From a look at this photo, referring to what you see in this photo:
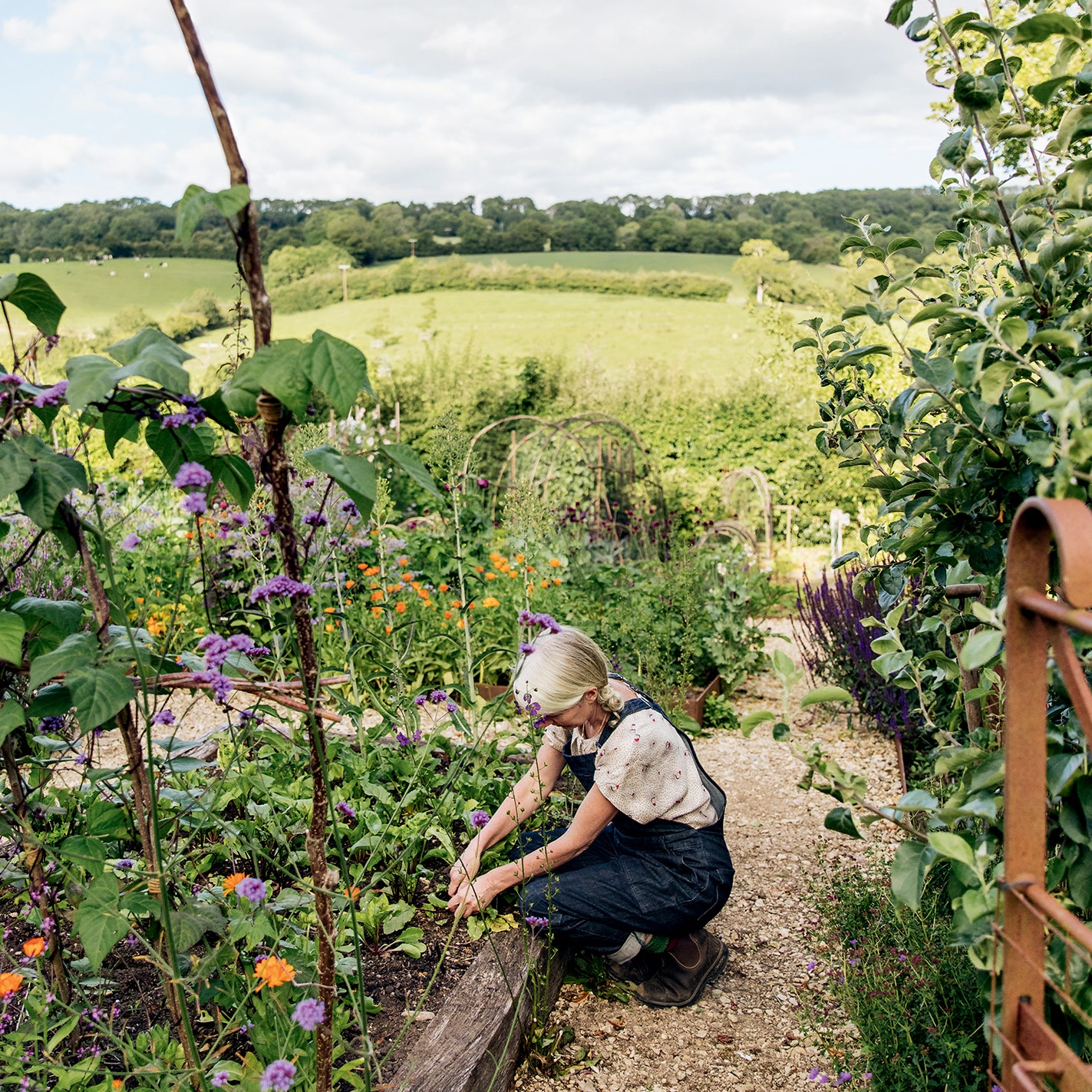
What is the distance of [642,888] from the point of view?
2.50m

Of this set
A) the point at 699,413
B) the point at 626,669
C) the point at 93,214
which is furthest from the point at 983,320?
the point at 93,214

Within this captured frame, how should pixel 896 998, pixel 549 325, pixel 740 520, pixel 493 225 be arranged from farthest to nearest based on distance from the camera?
pixel 493 225
pixel 549 325
pixel 740 520
pixel 896 998

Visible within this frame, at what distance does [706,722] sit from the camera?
15.6 ft

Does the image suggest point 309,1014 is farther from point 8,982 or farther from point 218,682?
point 8,982

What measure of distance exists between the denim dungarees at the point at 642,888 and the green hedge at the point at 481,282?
1910 centimetres

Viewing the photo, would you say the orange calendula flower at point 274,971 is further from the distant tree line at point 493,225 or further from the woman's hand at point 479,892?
the distant tree line at point 493,225

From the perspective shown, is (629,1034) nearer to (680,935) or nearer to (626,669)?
(680,935)

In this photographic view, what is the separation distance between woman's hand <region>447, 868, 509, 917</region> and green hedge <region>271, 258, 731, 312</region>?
1915cm

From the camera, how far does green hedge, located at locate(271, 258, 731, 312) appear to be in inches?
784

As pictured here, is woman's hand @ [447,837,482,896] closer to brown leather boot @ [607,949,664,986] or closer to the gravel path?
the gravel path

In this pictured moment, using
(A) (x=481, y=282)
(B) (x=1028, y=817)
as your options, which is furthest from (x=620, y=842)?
(A) (x=481, y=282)

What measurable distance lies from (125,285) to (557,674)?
2369 centimetres

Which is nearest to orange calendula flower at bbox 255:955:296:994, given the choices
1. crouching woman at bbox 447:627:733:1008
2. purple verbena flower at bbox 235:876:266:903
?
purple verbena flower at bbox 235:876:266:903

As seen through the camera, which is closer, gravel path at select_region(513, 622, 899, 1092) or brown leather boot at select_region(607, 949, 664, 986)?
gravel path at select_region(513, 622, 899, 1092)
